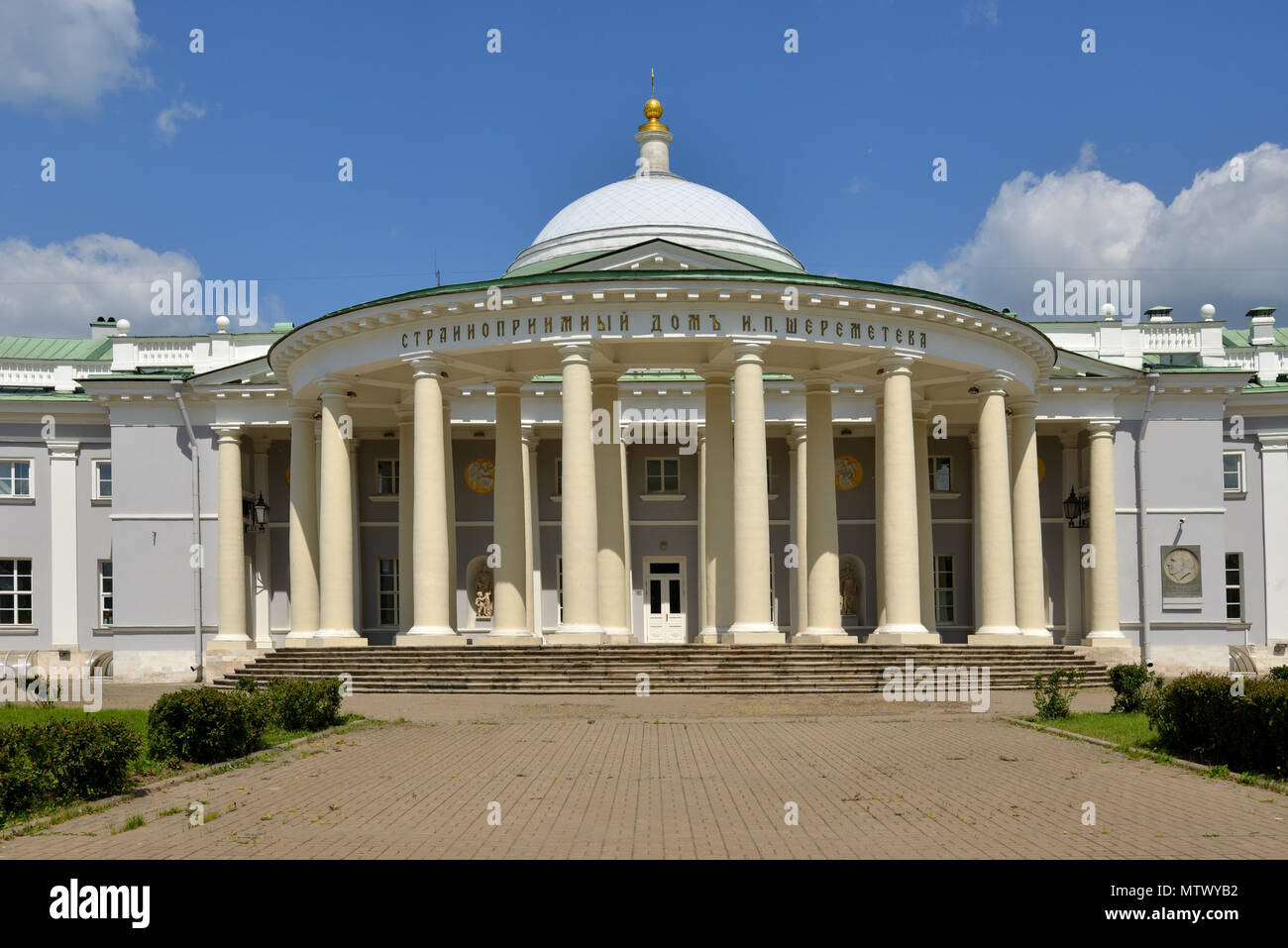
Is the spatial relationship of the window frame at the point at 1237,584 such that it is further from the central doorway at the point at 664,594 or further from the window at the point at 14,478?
the window at the point at 14,478

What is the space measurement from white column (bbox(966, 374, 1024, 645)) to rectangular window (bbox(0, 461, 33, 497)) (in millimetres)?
33538

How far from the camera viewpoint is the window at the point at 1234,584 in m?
48.9

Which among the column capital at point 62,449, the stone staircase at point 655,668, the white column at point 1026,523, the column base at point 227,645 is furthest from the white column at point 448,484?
the column capital at point 62,449

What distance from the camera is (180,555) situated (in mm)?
45688

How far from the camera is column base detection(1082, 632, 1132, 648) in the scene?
4212 centimetres

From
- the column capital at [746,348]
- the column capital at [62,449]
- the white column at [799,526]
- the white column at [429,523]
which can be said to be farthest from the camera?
the column capital at [62,449]

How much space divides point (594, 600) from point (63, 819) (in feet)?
63.5

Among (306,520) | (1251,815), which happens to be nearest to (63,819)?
(1251,815)

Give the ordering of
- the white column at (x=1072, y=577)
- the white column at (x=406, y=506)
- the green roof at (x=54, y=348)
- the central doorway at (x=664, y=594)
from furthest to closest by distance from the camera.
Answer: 1. the green roof at (x=54, y=348)
2. the central doorway at (x=664, y=594)
3. the white column at (x=1072, y=577)
4. the white column at (x=406, y=506)

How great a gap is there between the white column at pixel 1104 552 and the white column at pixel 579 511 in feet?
60.8

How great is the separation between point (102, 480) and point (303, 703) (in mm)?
30944

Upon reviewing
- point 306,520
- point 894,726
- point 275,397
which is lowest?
point 894,726

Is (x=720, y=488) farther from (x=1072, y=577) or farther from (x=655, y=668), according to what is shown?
(x=1072, y=577)
